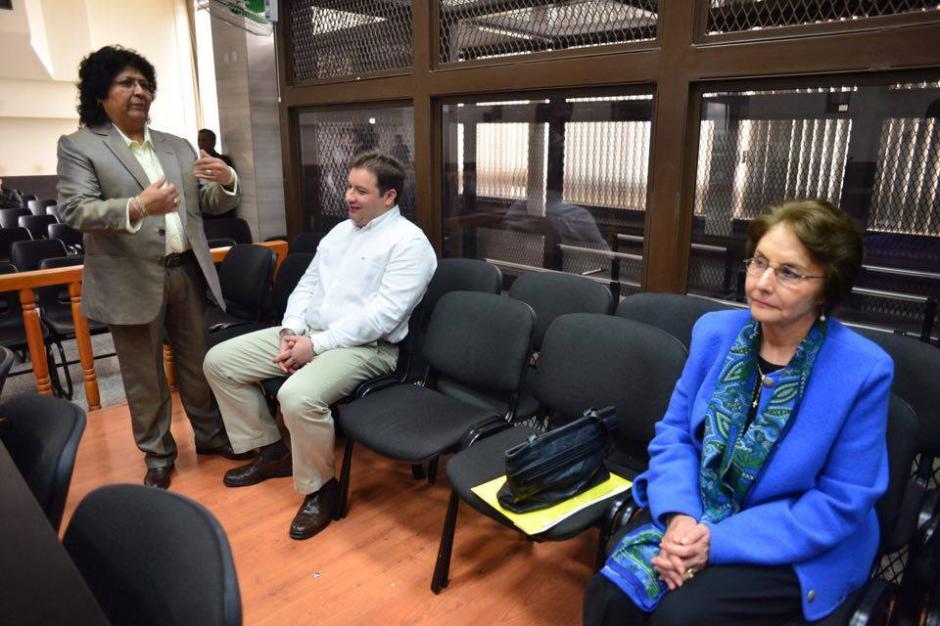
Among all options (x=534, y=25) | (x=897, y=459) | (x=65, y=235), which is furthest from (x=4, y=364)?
(x=65, y=235)

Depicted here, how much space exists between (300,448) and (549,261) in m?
1.50

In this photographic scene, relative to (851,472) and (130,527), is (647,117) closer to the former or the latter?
(851,472)

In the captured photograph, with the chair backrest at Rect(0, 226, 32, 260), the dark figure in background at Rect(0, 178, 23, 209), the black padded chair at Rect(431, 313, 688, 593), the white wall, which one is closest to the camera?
the black padded chair at Rect(431, 313, 688, 593)

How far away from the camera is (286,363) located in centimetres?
252

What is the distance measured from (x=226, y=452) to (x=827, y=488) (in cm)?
246

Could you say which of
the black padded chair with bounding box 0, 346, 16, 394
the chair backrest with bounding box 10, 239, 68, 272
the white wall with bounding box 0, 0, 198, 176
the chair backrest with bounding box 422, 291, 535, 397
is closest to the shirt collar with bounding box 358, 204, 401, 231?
the chair backrest with bounding box 422, 291, 535, 397

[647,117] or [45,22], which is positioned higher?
[45,22]

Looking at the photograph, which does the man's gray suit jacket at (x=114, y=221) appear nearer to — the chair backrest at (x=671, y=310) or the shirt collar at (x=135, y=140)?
the shirt collar at (x=135, y=140)

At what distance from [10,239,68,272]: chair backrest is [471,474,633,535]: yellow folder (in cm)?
379

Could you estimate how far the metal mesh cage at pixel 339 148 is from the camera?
141 inches

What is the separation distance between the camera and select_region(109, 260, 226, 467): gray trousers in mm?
2572

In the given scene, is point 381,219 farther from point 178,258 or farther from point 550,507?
point 550,507

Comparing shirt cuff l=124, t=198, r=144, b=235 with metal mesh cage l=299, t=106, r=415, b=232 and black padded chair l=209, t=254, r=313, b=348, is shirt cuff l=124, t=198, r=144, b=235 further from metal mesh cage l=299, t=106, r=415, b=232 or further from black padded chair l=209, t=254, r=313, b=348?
metal mesh cage l=299, t=106, r=415, b=232

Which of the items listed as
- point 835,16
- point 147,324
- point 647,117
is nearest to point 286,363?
point 147,324
